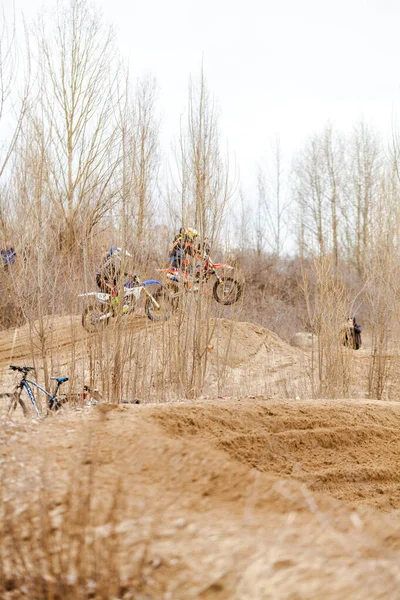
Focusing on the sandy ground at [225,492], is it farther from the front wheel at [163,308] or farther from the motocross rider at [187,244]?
the motocross rider at [187,244]

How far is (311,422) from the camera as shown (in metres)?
5.82

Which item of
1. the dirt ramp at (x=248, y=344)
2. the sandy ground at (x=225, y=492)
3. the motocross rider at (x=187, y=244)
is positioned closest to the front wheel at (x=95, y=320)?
the motocross rider at (x=187, y=244)

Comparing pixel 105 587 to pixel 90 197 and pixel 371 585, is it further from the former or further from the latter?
pixel 90 197

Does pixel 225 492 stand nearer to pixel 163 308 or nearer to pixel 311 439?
pixel 311 439

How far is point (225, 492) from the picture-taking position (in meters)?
2.93

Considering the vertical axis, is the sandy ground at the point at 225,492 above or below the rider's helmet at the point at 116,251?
below

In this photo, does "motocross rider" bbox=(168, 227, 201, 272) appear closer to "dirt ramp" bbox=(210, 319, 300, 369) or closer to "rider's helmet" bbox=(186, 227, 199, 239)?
"rider's helmet" bbox=(186, 227, 199, 239)

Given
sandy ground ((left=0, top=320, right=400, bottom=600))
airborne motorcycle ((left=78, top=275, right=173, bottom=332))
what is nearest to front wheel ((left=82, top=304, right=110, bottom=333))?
airborne motorcycle ((left=78, top=275, right=173, bottom=332))

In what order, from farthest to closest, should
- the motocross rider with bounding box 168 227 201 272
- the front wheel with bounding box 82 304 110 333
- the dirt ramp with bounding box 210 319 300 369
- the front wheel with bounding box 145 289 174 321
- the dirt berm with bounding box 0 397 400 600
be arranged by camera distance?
the dirt ramp with bounding box 210 319 300 369 → the front wheel with bounding box 145 289 174 321 → the motocross rider with bounding box 168 227 201 272 → the front wheel with bounding box 82 304 110 333 → the dirt berm with bounding box 0 397 400 600

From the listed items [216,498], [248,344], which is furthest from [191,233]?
[248,344]

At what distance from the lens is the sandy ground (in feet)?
6.18

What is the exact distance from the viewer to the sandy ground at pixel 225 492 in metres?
1.88

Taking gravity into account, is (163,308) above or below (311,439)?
above

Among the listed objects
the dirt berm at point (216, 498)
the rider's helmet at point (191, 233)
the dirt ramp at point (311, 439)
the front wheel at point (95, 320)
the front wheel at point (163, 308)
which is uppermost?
the rider's helmet at point (191, 233)
